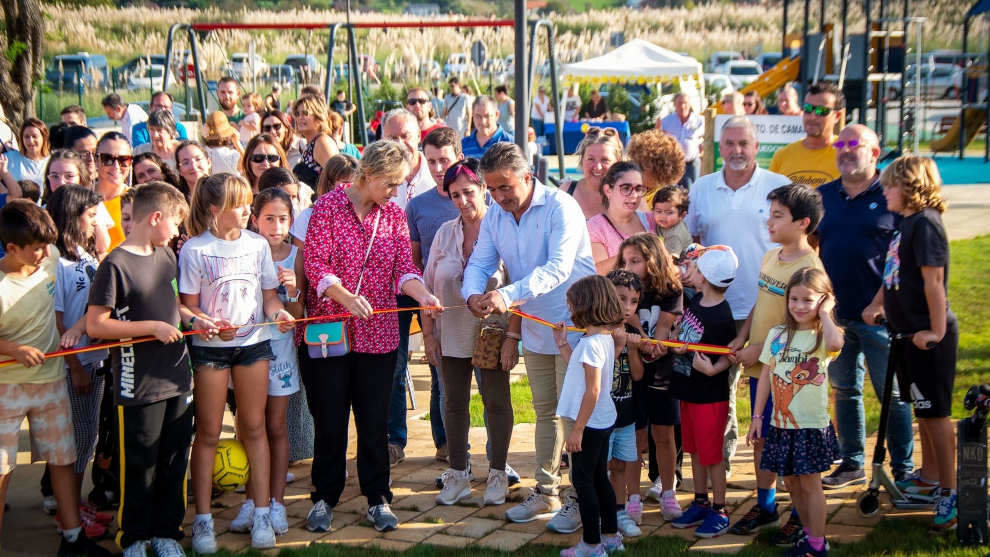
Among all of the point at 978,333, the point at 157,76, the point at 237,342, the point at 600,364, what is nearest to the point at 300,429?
the point at 237,342

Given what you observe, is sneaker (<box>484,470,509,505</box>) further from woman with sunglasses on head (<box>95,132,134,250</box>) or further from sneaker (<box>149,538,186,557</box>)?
woman with sunglasses on head (<box>95,132,134,250</box>)

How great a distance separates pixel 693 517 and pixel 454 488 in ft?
4.58

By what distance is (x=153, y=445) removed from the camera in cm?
501

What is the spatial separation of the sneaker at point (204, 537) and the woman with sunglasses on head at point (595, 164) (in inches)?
116

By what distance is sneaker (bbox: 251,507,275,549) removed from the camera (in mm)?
5266

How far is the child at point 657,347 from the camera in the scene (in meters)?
5.34

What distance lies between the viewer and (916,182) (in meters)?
5.04

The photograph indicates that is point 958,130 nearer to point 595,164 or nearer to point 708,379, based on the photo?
point 595,164

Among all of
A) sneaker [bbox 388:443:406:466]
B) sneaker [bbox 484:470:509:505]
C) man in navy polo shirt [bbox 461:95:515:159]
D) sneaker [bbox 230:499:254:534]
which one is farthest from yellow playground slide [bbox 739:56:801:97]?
sneaker [bbox 230:499:254:534]

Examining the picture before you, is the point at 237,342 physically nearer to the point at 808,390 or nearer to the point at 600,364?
the point at 600,364

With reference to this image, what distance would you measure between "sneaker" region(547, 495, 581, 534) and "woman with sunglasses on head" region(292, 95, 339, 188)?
360 cm

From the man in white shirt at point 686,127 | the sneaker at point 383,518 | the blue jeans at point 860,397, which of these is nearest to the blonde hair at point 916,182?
the blue jeans at point 860,397

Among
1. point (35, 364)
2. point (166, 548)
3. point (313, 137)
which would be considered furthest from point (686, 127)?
point (35, 364)

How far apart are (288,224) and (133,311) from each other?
107 centimetres
